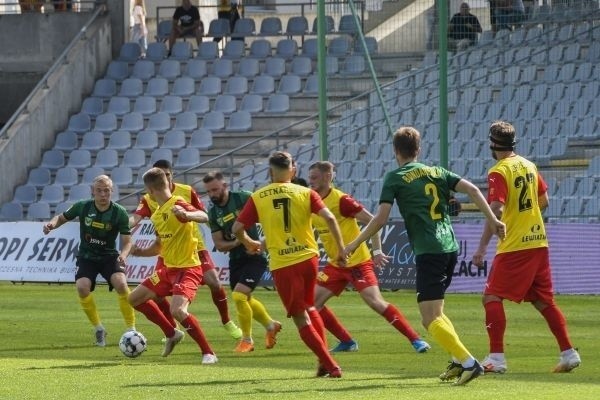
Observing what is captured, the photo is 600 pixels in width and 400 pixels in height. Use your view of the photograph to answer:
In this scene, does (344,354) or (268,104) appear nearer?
(344,354)

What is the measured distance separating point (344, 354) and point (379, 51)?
1549 cm

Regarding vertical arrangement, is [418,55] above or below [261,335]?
above

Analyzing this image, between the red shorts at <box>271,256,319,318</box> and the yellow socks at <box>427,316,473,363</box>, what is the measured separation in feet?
4.34

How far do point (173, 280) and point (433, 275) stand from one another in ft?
13.3

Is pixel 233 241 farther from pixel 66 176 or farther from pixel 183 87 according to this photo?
pixel 183 87

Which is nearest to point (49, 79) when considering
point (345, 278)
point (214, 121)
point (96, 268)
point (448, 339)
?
point (214, 121)

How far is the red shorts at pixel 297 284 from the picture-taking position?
1277 cm

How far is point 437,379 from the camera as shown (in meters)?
12.5

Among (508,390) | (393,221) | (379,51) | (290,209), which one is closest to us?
(508,390)

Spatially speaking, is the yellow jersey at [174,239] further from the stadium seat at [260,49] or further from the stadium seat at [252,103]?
the stadium seat at [260,49]

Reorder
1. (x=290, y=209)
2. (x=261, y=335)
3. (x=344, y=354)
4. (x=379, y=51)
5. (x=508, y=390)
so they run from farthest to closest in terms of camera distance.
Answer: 1. (x=379, y=51)
2. (x=261, y=335)
3. (x=344, y=354)
4. (x=290, y=209)
5. (x=508, y=390)

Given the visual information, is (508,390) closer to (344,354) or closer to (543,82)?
(344,354)

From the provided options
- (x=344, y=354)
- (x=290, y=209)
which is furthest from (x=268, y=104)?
(x=290, y=209)

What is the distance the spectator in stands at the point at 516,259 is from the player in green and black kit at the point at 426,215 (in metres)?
0.67
